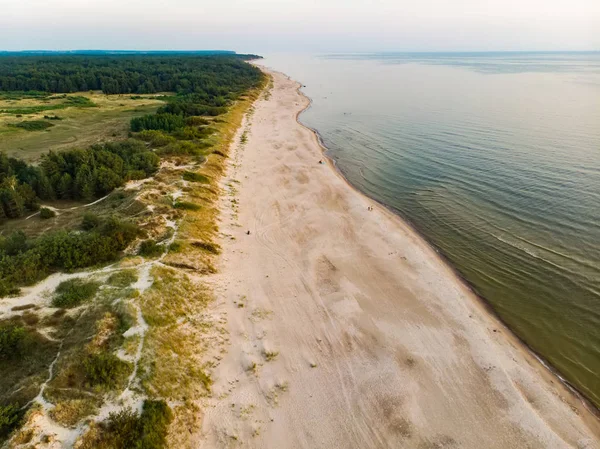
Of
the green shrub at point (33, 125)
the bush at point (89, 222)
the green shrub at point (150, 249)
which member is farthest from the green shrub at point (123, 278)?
the green shrub at point (33, 125)

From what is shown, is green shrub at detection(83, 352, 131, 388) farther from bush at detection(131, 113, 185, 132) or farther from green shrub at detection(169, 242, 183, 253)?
bush at detection(131, 113, 185, 132)

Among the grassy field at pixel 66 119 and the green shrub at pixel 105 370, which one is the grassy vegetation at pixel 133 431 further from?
the grassy field at pixel 66 119

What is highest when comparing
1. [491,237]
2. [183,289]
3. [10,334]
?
[10,334]

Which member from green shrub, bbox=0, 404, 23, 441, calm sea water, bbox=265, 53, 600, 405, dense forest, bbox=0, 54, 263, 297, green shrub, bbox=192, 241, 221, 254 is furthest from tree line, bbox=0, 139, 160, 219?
calm sea water, bbox=265, 53, 600, 405

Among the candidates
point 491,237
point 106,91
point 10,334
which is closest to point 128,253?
point 10,334

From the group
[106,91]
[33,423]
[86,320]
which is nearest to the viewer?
[33,423]

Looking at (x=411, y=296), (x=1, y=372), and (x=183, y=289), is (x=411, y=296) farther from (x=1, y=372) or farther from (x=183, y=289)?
(x=1, y=372)
